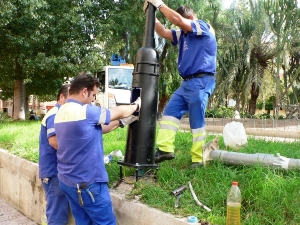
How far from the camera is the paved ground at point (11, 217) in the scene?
210 inches

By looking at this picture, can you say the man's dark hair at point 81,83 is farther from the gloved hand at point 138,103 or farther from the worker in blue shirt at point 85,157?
the gloved hand at point 138,103

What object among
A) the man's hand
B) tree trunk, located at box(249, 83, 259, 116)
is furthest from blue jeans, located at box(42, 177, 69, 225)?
tree trunk, located at box(249, 83, 259, 116)

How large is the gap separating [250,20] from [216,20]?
193 cm

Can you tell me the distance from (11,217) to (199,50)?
12.6 feet

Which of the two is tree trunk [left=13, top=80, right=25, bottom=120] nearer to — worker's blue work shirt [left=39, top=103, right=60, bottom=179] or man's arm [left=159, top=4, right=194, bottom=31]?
worker's blue work shirt [left=39, top=103, right=60, bottom=179]

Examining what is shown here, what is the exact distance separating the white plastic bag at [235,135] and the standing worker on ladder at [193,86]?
0.68 meters

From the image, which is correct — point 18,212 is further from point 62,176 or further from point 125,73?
point 125,73

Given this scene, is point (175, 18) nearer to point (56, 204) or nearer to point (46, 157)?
point (46, 157)

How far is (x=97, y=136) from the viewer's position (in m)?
3.08

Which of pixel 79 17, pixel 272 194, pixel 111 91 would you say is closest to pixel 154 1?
pixel 272 194

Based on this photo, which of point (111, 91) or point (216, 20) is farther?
point (216, 20)

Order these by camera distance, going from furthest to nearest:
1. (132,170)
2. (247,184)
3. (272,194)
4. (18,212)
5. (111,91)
Answer: (111,91) < (18,212) < (132,170) < (247,184) < (272,194)

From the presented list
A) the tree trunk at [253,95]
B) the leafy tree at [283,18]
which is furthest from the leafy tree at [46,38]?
the tree trunk at [253,95]

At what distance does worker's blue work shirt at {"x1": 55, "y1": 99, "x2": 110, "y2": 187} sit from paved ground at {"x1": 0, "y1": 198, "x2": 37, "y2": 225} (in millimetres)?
2725
